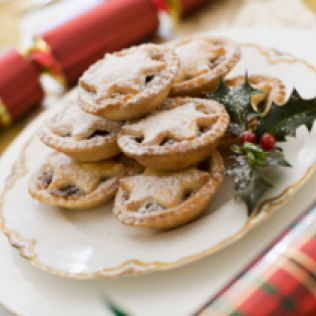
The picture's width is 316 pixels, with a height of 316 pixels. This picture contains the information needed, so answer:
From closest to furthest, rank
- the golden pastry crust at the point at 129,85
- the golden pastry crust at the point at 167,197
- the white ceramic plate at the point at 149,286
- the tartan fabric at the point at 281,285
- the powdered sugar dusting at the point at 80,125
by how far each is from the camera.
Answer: the tartan fabric at the point at 281,285
the white ceramic plate at the point at 149,286
the golden pastry crust at the point at 167,197
the golden pastry crust at the point at 129,85
the powdered sugar dusting at the point at 80,125

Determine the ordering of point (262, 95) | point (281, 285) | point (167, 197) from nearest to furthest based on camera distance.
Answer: point (281, 285), point (167, 197), point (262, 95)

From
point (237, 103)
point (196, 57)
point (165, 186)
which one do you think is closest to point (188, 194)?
point (165, 186)

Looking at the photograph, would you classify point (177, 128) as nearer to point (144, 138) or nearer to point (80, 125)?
point (144, 138)

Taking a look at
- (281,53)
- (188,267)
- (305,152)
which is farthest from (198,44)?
(188,267)

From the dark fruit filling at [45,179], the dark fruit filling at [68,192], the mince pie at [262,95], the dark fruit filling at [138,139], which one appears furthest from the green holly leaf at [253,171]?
the dark fruit filling at [45,179]

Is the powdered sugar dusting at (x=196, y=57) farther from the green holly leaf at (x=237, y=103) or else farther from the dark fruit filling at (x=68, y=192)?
the dark fruit filling at (x=68, y=192)

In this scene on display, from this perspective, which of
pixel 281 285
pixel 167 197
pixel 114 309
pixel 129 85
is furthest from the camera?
pixel 129 85
